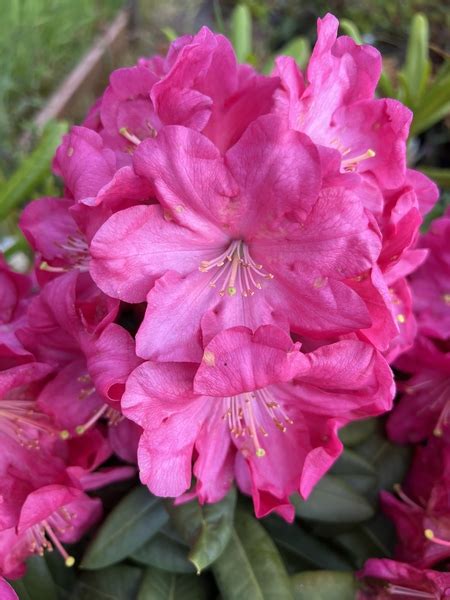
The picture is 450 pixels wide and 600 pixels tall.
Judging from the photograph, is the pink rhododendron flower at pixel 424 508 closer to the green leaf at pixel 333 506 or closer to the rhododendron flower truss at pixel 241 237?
the green leaf at pixel 333 506

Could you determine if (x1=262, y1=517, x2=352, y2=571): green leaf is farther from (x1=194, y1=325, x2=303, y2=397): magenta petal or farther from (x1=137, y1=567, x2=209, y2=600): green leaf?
(x1=194, y1=325, x2=303, y2=397): magenta petal

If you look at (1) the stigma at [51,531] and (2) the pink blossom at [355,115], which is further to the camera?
(1) the stigma at [51,531]

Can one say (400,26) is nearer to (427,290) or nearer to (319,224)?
(427,290)

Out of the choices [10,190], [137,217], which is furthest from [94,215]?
[10,190]

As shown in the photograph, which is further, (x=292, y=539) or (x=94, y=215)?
(x=292, y=539)

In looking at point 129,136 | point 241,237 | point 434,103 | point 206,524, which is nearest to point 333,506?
point 206,524

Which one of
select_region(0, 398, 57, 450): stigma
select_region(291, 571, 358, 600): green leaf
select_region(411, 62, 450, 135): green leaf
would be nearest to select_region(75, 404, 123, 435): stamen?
select_region(0, 398, 57, 450): stigma

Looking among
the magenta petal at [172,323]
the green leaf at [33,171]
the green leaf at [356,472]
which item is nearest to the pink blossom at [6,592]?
the magenta petal at [172,323]
